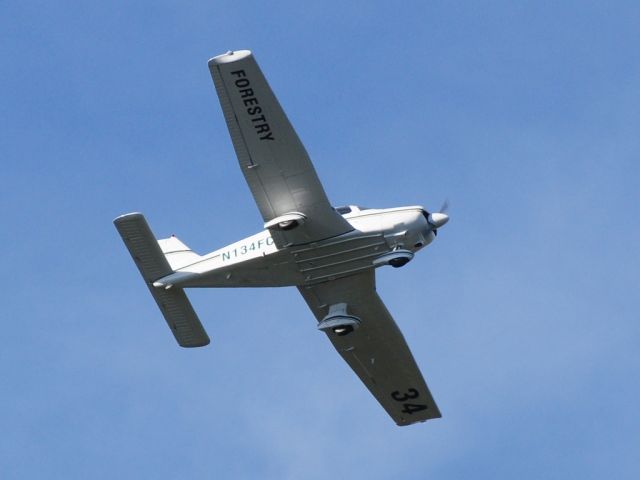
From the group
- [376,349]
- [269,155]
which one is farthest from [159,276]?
[376,349]

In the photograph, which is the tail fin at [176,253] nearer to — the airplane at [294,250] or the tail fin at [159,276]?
Answer: the airplane at [294,250]

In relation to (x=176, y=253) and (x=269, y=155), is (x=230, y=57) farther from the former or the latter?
(x=176, y=253)

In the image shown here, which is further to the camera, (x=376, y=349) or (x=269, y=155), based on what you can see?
(x=376, y=349)

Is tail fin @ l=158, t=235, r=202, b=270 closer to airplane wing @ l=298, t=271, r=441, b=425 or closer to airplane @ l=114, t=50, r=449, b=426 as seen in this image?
airplane @ l=114, t=50, r=449, b=426

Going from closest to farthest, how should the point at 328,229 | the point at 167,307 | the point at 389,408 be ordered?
the point at 328,229, the point at 167,307, the point at 389,408

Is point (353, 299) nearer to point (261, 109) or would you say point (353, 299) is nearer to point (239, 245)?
point (239, 245)

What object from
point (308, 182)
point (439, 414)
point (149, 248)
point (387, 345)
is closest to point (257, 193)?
point (308, 182)

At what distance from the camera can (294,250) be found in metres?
40.9

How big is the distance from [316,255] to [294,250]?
69 centimetres

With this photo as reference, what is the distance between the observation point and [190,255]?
143 feet

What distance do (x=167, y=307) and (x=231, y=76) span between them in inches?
337

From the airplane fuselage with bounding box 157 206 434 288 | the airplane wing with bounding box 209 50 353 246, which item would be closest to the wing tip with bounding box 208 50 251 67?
the airplane wing with bounding box 209 50 353 246

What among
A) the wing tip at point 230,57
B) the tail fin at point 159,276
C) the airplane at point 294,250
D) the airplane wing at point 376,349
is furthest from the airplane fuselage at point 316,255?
the wing tip at point 230,57

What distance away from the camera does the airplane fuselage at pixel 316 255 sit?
4056 centimetres
